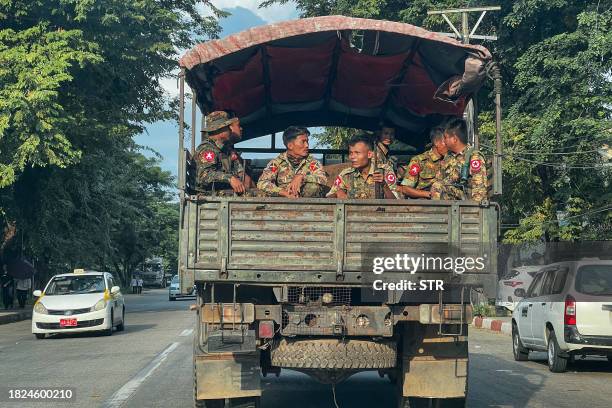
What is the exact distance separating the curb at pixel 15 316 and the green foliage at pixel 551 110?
1426 centimetres

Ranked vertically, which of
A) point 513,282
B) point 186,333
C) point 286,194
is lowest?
point 186,333

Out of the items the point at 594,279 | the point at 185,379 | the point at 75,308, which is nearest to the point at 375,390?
the point at 185,379

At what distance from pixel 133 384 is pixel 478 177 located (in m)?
5.15

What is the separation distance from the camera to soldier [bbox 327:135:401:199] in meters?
8.11

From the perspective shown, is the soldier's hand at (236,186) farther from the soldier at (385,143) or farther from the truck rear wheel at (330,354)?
the soldier at (385,143)

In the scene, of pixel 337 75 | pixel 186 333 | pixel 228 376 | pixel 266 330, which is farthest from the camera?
pixel 186 333

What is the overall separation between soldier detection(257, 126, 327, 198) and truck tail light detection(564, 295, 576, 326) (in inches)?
215

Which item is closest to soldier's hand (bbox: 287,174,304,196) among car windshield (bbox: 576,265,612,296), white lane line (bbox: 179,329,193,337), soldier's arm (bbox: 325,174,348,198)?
soldier's arm (bbox: 325,174,348,198)

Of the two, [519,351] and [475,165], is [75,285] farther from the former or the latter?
[475,165]

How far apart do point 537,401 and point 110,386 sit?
4930 mm

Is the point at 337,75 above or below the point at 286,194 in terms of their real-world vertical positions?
above

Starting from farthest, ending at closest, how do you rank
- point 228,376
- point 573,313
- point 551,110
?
point 551,110, point 573,313, point 228,376

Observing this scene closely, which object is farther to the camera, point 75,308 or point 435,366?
point 75,308

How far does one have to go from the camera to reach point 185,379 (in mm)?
10930
